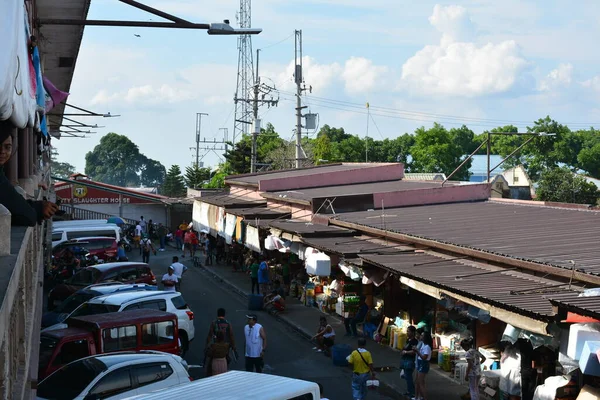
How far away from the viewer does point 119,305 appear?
59.0 ft

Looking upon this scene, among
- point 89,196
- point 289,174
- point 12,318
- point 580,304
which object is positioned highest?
point 289,174

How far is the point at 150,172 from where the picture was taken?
189 meters

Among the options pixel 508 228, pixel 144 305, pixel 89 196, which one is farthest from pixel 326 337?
pixel 89 196

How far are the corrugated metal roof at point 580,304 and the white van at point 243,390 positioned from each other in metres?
3.55

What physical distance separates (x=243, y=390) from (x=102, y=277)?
51.8 feet

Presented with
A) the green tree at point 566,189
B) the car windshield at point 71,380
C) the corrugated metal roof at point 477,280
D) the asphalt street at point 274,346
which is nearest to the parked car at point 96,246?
the asphalt street at point 274,346

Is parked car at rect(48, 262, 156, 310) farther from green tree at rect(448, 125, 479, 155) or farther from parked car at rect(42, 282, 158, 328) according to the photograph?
green tree at rect(448, 125, 479, 155)

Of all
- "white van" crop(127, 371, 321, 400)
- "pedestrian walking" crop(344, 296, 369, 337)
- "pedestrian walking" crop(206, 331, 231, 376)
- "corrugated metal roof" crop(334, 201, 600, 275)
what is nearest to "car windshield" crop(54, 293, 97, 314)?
"pedestrian walking" crop(206, 331, 231, 376)

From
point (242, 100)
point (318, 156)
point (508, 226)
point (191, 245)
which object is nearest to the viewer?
point (508, 226)

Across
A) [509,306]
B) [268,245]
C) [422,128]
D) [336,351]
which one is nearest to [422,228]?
[336,351]

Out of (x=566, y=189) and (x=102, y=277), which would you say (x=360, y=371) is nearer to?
(x=102, y=277)

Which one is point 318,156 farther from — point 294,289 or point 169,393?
point 169,393

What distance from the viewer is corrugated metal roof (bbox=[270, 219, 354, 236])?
23170 mm

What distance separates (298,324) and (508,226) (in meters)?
7.27
